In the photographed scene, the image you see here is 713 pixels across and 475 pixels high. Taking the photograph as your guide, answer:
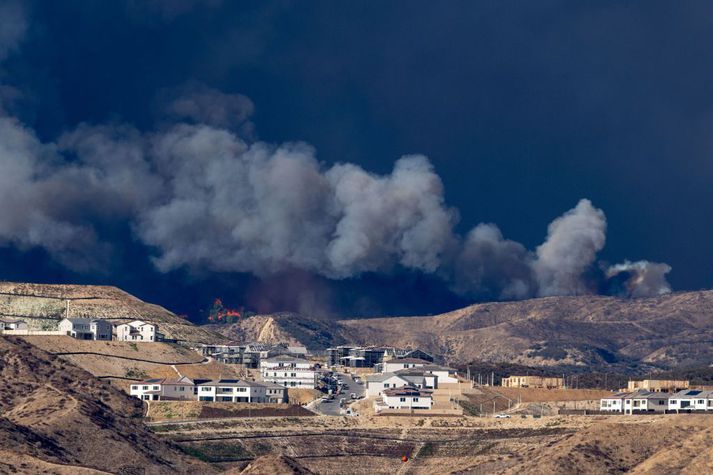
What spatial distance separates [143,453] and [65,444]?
7.91 meters

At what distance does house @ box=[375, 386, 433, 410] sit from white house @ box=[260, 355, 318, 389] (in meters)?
17.2

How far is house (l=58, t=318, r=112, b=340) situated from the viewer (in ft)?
610

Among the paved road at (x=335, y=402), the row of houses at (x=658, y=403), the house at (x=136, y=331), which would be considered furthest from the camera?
the house at (x=136, y=331)

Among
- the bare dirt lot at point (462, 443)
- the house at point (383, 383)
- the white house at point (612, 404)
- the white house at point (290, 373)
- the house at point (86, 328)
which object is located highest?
the house at point (86, 328)

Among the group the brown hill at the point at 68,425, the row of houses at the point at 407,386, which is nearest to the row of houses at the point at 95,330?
the brown hill at the point at 68,425

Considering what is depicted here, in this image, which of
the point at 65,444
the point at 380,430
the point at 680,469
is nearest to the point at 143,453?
the point at 65,444

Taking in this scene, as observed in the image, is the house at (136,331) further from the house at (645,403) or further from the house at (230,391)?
the house at (645,403)

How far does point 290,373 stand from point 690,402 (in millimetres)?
43093

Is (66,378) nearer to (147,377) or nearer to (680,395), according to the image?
(147,377)

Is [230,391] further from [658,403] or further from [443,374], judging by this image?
[658,403]

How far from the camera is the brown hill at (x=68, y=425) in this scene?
4985 inches

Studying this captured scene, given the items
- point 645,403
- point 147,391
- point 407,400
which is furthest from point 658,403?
point 147,391

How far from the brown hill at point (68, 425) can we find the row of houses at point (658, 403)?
48.7 m

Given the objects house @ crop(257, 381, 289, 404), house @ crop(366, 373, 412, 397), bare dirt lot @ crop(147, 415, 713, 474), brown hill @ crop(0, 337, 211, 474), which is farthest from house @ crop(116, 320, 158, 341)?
bare dirt lot @ crop(147, 415, 713, 474)
